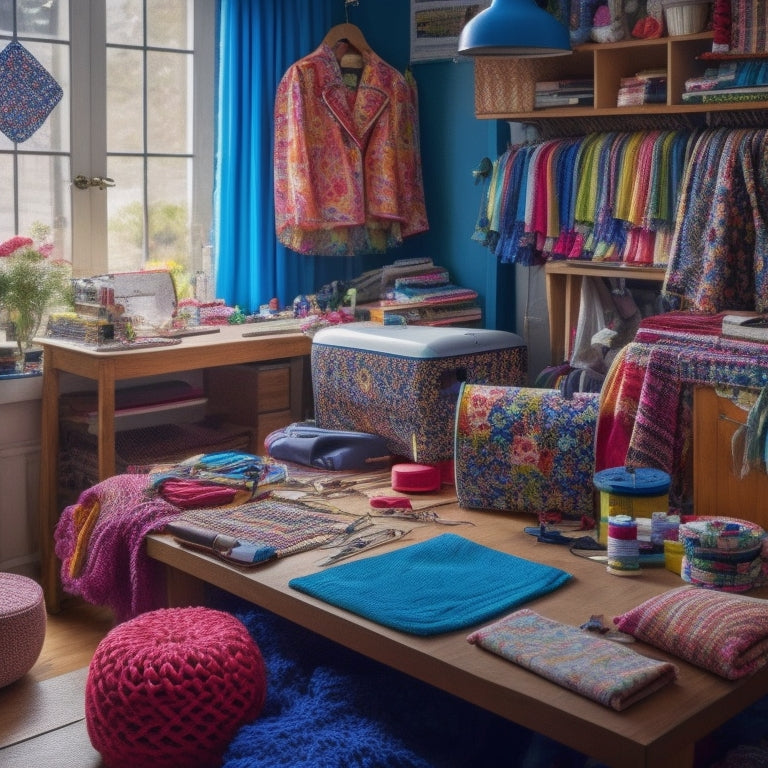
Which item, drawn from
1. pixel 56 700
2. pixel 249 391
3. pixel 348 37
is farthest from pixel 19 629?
pixel 348 37

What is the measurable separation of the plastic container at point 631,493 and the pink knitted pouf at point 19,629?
1.63 metres

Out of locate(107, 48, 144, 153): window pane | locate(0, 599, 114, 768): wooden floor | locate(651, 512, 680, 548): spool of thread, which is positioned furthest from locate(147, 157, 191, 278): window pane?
locate(651, 512, 680, 548): spool of thread

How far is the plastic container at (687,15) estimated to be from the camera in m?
3.70

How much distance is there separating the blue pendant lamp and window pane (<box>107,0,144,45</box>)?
1.64 metres

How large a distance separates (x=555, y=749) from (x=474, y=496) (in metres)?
0.91

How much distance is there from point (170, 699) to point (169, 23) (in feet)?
9.99

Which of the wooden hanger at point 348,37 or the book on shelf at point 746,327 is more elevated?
the wooden hanger at point 348,37

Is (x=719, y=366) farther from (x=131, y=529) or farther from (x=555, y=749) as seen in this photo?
(x=131, y=529)

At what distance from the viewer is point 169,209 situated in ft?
15.4

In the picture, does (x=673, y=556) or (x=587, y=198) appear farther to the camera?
(x=587, y=198)

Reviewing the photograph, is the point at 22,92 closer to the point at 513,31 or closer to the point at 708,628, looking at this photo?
the point at 513,31

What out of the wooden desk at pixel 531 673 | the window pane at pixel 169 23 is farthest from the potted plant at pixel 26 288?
the wooden desk at pixel 531 673

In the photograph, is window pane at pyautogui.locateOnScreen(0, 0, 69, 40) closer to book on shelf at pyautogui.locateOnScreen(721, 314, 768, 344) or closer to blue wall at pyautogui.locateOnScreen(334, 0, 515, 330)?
blue wall at pyautogui.locateOnScreen(334, 0, 515, 330)

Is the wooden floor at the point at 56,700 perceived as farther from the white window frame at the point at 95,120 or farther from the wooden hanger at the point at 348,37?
the wooden hanger at the point at 348,37
